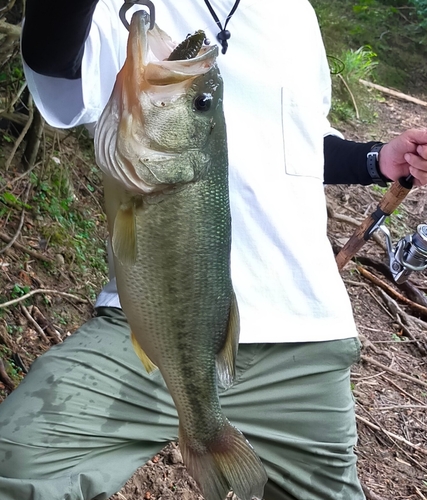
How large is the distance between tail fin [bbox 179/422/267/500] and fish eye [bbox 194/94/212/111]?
35.8 inches

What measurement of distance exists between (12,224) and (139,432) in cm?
228

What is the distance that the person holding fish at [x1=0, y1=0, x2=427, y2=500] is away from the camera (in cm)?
152

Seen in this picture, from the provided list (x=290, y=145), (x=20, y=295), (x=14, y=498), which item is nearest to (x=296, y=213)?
(x=290, y=145)

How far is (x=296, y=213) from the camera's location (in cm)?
227

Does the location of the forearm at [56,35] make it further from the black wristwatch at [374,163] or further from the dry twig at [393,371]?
the dry twig at [393,371]

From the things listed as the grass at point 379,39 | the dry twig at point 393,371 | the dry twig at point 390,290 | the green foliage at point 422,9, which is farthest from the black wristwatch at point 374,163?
the green foliage at point 422,9

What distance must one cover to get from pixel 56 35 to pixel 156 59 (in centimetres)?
34

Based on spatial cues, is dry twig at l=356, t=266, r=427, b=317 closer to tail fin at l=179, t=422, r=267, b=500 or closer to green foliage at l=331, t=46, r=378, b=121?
green foliage at l=331, t=46, r=378, b=121

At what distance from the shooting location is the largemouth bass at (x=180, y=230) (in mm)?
1449

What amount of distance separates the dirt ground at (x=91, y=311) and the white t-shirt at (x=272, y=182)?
1.39 m

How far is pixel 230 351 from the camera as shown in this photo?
1.75 meters

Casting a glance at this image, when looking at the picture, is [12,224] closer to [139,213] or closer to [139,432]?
[139,432]

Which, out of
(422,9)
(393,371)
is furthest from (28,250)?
(422,9)

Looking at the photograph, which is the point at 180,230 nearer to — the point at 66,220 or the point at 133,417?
the point at 133,417
